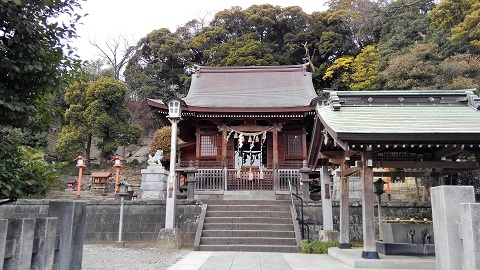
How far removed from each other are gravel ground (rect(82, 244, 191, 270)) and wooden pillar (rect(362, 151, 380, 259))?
4409mm

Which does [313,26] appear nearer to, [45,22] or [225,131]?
[225,131]

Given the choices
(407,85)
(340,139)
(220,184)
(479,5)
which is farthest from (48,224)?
(479,5)

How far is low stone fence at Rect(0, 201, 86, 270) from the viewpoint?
11.1 feet

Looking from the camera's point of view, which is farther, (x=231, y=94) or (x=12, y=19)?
(x=231, y=94)

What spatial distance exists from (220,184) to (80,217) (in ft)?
33.4

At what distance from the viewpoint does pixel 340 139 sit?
712cm

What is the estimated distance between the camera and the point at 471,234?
405cm

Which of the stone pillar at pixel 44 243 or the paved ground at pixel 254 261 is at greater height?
the stone pillar at pixel 44 243

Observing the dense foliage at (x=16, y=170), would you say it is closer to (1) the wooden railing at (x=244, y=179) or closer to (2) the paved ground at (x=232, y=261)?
(2) the paved ground at (x=232, y=261)

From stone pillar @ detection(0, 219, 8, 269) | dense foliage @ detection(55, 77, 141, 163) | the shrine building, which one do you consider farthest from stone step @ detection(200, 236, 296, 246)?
dense foliage @ detection(55, 77, 141, 163)

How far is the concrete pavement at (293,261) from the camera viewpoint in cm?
710

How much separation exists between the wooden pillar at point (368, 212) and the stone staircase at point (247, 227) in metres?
2.94

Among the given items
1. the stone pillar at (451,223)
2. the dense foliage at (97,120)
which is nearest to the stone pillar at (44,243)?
the stone pillar at (451,223)

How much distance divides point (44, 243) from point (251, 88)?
16.1m
